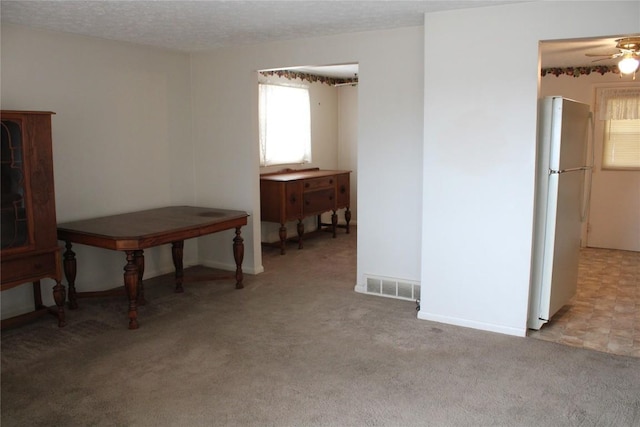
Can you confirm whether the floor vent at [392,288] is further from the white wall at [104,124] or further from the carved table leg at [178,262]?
the white wall at [104,124]

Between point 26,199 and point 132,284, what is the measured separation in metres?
0.87

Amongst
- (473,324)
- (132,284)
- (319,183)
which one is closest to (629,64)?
(473,324)

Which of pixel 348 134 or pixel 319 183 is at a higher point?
pixel 348 134

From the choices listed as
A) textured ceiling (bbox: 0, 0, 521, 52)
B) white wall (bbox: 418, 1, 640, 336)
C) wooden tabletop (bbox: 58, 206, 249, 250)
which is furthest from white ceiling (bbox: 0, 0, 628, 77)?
wooden tabletop (bbox: 58, 206, 249, 250)

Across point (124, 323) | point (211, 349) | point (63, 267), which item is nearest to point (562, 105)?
point (211, 349)

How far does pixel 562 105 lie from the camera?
3469 millimetres

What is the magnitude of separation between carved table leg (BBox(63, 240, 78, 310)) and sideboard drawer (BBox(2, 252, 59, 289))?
42 centimetres

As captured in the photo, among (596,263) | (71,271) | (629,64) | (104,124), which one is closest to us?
(71,271)

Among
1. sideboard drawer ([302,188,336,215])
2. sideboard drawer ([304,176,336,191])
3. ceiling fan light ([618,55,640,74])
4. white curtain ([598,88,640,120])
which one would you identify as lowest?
sideboard drawer ([302,188,336,215])

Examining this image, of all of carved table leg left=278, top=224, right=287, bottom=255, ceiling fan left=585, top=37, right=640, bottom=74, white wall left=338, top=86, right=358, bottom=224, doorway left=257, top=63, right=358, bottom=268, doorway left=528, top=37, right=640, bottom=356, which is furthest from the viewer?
white wall left=338, top=86, right=358, bottom=224

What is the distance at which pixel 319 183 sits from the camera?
21.8 feet

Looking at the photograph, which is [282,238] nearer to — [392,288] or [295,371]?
[392,288]

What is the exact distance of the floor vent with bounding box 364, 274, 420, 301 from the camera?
14.2 ft

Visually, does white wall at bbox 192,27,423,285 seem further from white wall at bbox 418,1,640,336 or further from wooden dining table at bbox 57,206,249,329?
wooden dining table at bbox 57,206,249,329
